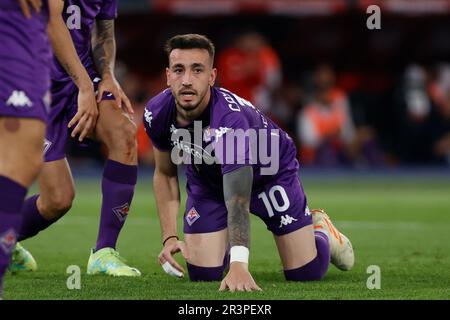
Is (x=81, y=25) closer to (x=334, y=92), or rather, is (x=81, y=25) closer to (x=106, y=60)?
(x=106, y=60)

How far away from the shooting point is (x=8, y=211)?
4.86 metres

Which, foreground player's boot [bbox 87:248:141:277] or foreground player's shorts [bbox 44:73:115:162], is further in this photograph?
foreground player's shorts [bbox 44:73:115:162]

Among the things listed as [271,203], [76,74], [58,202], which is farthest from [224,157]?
[58,202]

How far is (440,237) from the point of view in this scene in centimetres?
991

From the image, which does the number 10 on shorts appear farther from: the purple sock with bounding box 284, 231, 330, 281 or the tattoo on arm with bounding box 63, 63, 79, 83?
the tattoo on arm with bounding box 63, 63, 79, 83

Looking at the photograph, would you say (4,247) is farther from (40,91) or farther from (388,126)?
(388,126)

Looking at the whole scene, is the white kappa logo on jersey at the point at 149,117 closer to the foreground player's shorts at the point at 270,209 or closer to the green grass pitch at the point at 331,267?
the foreground player's shorts at the point at 270,209

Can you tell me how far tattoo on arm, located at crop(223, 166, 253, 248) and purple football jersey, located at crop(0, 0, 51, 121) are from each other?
144cm

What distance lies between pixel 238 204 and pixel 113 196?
4.83 ft

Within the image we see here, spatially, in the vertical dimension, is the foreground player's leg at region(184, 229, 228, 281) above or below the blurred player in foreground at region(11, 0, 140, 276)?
below

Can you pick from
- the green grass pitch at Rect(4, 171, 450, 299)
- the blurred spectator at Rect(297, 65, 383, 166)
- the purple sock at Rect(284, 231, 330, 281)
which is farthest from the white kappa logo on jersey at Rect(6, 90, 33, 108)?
the blurred spectator at Rect(297, 65, 383, 166)

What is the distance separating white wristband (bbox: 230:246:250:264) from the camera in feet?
19.3

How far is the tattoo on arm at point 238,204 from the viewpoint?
5961 mm
